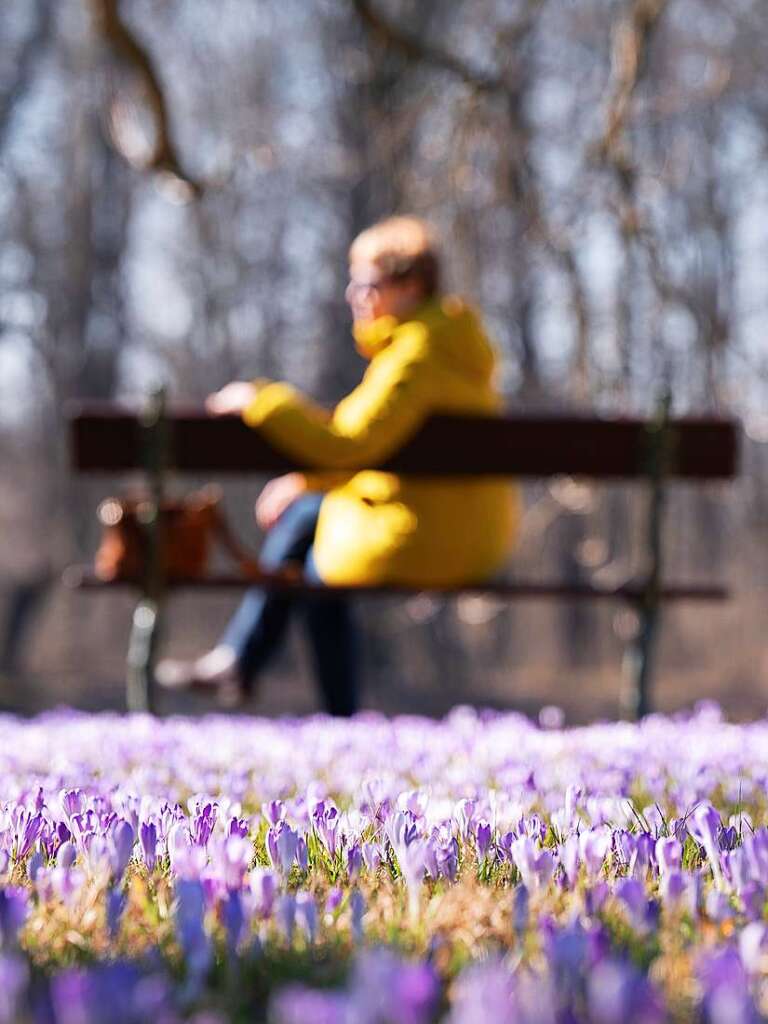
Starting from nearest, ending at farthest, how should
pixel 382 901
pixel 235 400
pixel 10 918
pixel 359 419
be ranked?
pixel 10 918 → pixel 382 901 → pixel 359 419 → pixel 235 400

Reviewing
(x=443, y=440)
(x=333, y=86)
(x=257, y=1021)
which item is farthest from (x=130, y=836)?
(x=333, y=86)

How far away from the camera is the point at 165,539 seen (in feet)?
20.1

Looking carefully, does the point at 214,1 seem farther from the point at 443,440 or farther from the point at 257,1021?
the point at 257,1021

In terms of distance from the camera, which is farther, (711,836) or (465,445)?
(465,445)

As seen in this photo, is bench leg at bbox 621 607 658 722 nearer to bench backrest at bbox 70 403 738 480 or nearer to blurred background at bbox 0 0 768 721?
bench backrest at bbox 70 403 738 480

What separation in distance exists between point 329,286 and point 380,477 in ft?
34.1

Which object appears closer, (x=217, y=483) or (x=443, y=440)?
(x=443, y=440)

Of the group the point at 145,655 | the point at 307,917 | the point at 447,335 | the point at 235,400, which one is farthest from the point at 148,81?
the point at 307,917

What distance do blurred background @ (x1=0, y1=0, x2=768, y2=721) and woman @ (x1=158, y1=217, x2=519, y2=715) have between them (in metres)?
4.55

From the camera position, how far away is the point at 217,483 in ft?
53.8

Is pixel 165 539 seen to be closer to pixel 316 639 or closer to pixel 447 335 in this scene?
pixel 316 639

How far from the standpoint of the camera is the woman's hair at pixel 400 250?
617 centimetres

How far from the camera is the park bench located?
606cm

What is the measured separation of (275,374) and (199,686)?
454 inches
